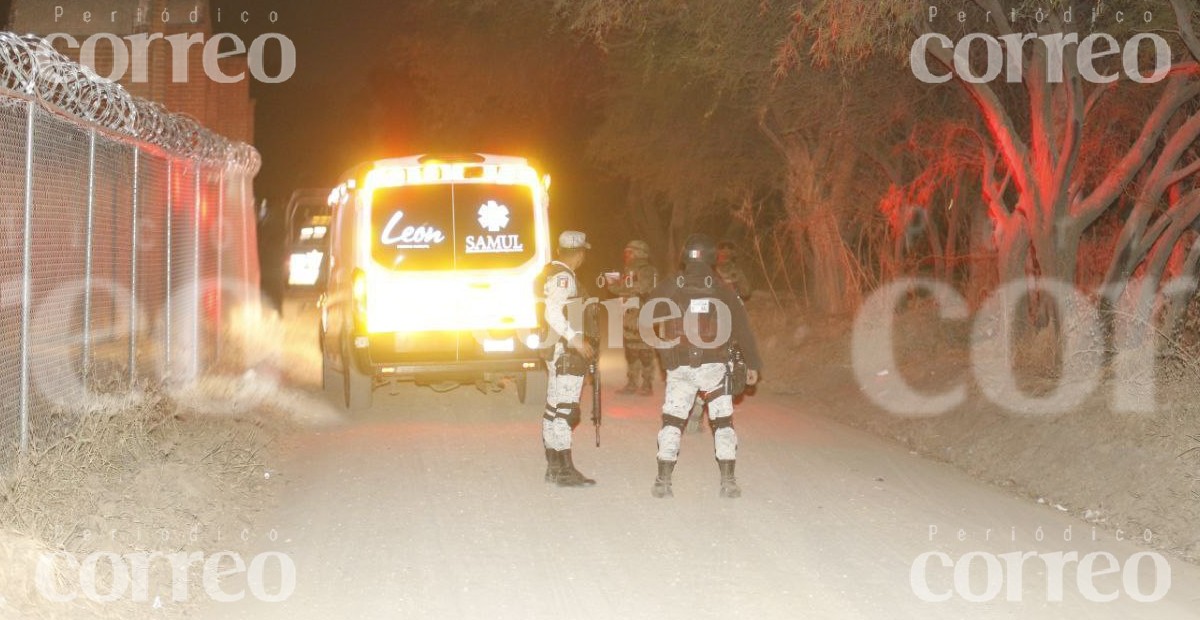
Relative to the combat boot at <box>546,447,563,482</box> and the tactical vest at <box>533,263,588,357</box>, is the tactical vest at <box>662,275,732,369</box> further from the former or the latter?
the combat boot at <box>546,447,563,482</box>

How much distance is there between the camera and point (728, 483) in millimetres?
8625

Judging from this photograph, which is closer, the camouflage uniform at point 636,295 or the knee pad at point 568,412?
the knee pad at point 568,412

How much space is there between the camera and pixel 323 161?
61.0 meters

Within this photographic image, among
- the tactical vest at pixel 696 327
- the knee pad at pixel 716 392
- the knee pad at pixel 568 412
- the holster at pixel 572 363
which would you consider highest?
the tactical vest at pixel 696 327

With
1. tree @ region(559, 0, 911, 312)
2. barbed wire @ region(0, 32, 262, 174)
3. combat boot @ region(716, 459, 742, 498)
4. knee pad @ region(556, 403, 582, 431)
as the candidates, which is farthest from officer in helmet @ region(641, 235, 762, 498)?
tree @ region(559, 0, 911, 312)

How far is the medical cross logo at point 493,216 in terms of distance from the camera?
12094mm

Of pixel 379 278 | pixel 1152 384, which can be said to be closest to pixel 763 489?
pixel 1152 384

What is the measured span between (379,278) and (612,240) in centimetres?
3398

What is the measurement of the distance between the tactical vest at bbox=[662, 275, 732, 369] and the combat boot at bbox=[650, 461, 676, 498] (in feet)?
2.16

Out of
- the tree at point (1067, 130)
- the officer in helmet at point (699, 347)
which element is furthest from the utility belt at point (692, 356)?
the tree at point (1067, 130)

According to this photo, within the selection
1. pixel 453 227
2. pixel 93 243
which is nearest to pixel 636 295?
pixel 453 227

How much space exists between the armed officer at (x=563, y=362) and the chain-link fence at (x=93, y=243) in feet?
9.76

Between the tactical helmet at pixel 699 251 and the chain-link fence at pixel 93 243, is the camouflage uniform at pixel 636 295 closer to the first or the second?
the tactical helmet at pixel 699 251

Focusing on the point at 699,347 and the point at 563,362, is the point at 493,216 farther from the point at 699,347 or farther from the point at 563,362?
the point at 699,347
